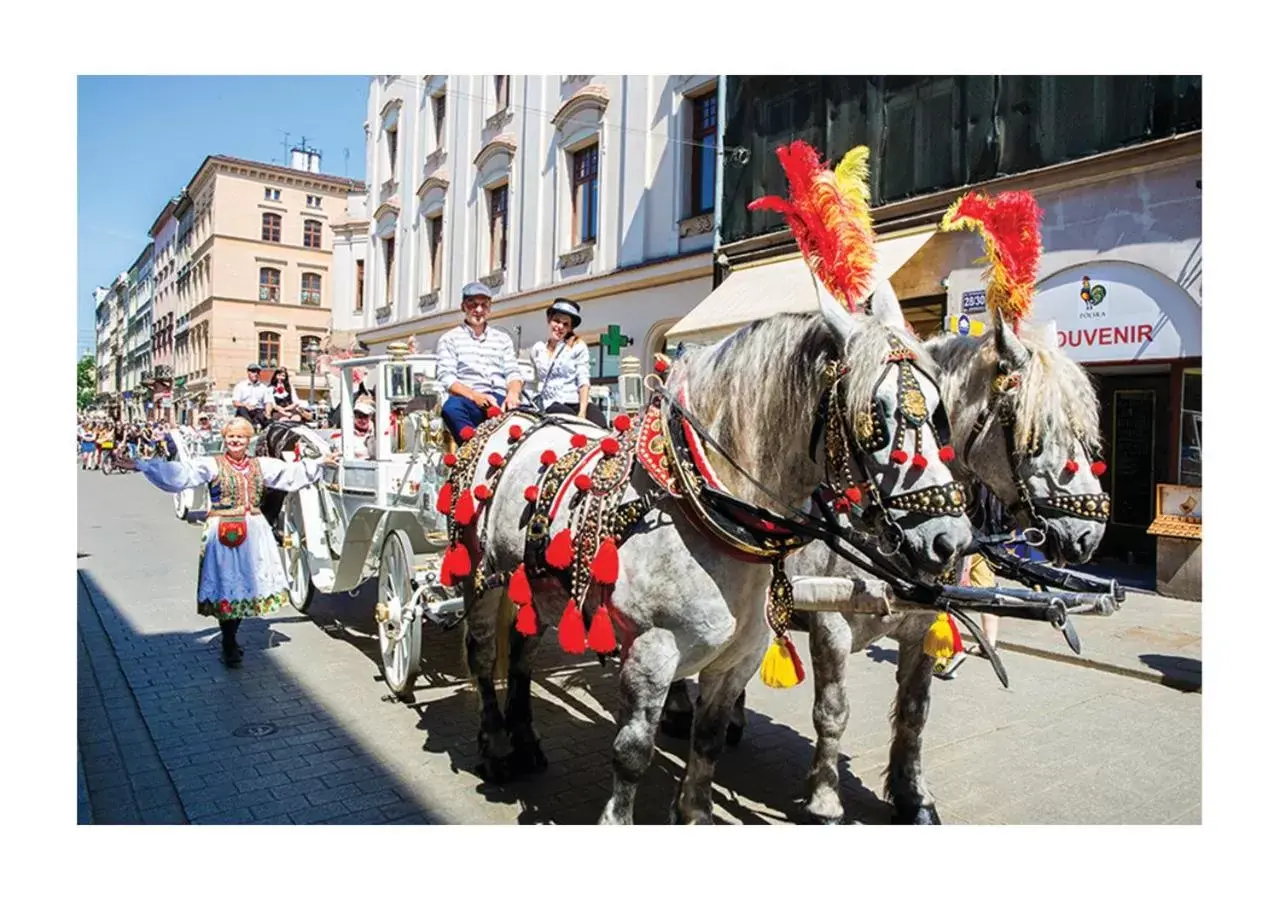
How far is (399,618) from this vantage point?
15.2ft

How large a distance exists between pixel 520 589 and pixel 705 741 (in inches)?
33.0

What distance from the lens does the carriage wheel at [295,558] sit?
21.9 ft

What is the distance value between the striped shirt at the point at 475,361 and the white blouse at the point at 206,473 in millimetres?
1507

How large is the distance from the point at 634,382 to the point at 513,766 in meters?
2.32

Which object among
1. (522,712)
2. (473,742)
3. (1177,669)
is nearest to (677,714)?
(522,712)

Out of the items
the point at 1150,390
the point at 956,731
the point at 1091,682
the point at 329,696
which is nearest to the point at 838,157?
the point at 1150,390

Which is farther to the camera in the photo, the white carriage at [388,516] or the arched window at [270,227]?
the arched window at [270,227]

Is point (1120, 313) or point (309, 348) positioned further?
point (309, 348)

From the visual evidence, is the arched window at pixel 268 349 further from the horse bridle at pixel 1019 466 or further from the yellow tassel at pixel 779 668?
the horse bridle at pixel 1019 466

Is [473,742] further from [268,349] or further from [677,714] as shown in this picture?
[268,349]

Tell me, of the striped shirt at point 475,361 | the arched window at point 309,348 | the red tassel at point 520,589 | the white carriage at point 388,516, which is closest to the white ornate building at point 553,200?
the arched window at point 309,348

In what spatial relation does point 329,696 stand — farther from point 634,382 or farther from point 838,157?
point 838,157

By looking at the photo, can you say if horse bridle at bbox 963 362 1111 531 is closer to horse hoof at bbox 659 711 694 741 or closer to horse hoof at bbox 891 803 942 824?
horse hoof at bbox 891 803 942 824

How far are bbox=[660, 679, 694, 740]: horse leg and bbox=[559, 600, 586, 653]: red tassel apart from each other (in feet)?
5.94
